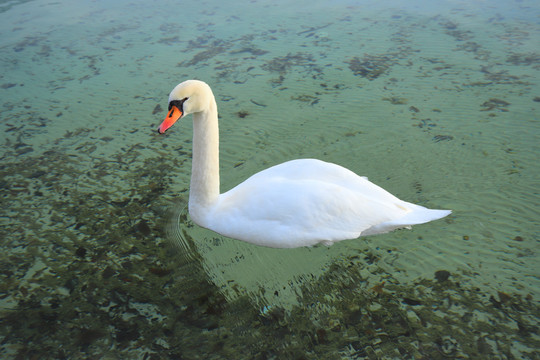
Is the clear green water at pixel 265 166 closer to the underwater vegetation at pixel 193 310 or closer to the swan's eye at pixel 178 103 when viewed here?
the underwater vegetation at pixel 193 310

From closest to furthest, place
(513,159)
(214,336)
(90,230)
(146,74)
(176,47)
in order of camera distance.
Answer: (214,336) < (90,230) < (513,159) < (146,74) < (176,47)

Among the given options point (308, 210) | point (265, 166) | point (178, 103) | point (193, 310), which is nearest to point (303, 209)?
point (308, 210)

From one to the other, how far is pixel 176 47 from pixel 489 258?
5804 millimetres

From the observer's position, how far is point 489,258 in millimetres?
3277

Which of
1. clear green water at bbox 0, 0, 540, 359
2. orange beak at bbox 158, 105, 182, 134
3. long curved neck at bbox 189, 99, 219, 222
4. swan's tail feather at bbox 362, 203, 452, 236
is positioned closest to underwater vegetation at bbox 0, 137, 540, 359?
clear green water at bbox 0, 0, 540, 359

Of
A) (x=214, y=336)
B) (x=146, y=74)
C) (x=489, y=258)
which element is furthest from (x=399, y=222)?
(x=146, y=74)

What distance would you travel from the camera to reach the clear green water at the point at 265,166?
2863 millimetres

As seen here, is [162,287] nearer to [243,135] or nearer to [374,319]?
[374,319]

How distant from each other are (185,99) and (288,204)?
99cm

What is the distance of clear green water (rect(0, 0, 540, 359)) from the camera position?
2.86m

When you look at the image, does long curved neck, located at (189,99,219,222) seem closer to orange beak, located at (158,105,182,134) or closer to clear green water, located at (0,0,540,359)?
orange beak, located at (158,105,182,134)

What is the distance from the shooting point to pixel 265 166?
4441mm

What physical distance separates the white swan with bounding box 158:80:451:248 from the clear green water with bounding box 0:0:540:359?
0.19 m

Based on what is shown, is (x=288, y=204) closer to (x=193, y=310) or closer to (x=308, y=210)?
(x=308, y=210)
